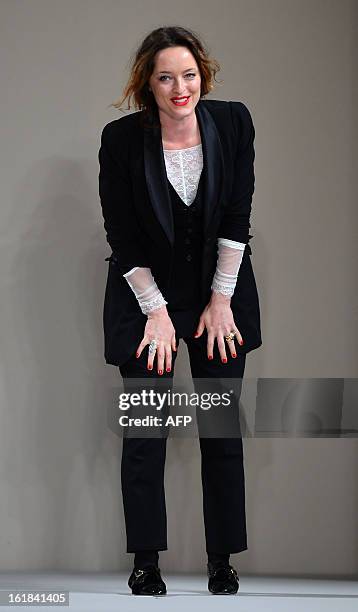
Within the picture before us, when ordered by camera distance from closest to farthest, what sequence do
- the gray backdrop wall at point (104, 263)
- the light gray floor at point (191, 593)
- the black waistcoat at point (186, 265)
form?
the light gray floor at point (191, 593) → the black waistcoat at point (186, 265) → the gray backdrop wall at point (104, 263)

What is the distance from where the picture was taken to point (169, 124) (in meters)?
2.27

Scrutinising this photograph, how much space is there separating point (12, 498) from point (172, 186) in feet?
3.12

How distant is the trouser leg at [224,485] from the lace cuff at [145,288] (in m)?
0.15

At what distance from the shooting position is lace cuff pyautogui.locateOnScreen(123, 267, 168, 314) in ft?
7.46

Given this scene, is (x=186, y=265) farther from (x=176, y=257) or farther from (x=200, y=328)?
(x=200, y=328)

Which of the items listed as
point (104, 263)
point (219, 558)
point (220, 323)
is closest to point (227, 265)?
point (220, 323)

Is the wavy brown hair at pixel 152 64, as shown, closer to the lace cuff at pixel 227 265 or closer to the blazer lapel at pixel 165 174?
the blazer lapel at pixel 165 174

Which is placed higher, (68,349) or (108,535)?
(68,349)

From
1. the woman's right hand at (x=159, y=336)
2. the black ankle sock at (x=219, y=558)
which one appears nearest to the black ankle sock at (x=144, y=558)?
the black ankle sock at (x=219, y=558)

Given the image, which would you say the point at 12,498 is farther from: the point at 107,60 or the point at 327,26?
the point at 327,26

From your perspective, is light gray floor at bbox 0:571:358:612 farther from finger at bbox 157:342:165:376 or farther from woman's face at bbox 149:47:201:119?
woman's face at bbox 149:47:201:119

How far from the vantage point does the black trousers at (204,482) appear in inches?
88.0

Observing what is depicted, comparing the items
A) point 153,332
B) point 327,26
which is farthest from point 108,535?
point 327,26

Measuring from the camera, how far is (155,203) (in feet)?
7.28
